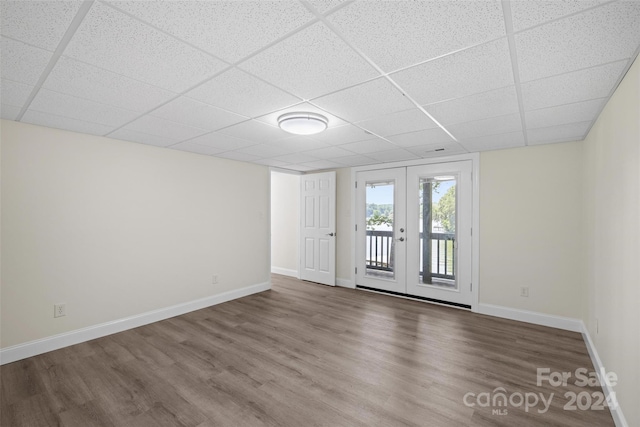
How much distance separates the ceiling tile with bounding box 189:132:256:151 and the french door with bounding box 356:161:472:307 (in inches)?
96.9

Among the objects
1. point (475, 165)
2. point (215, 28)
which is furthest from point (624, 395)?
point (215, 28)

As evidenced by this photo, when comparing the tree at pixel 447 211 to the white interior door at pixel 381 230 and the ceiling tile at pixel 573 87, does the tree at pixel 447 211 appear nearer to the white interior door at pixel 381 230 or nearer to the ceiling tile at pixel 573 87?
the white interior door at pixel 381 230

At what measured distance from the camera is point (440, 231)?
4402 mm

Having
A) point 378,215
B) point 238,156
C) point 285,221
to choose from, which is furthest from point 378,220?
point 238,156

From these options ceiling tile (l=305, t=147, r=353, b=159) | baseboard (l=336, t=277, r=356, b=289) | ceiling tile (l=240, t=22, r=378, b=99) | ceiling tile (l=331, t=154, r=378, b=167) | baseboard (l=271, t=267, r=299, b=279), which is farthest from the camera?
baseboard (l=271, t=267, r=299, b=279)

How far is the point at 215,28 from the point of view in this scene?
53.6 inches

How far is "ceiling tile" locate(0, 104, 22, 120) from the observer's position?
234cm

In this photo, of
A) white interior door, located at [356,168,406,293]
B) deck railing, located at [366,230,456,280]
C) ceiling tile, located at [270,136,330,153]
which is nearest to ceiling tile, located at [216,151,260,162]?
ceiling tile, located at [270,136,330,153]

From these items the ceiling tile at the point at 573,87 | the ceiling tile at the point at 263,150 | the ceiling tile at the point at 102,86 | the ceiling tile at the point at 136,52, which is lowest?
the ceiling tile at the point at 263,150

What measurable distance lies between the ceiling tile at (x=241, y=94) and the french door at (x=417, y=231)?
3025mm

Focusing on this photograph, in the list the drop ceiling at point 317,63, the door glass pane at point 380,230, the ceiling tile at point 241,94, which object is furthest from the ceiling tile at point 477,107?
the door glass pane at point 380,230

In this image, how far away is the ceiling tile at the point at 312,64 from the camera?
1.46 meters

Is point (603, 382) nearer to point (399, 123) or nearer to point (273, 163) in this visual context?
point (399, 123)

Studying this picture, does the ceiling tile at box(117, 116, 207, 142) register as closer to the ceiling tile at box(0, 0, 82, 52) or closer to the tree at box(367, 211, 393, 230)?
the ceiling tile at box(0, 0, 82, 52)
